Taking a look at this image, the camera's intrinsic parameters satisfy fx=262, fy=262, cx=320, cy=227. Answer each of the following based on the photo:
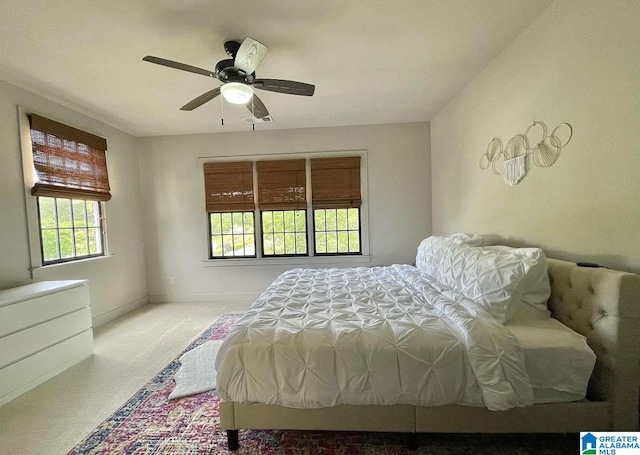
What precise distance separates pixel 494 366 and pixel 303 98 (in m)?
2.86

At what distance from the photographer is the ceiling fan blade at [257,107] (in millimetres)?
2193

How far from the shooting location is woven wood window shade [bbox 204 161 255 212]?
13.1 ft

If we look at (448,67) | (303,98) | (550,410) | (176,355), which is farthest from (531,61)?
(176,355)

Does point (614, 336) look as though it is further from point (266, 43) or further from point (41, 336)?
point (41, 336)

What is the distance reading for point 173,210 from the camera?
4.11 m

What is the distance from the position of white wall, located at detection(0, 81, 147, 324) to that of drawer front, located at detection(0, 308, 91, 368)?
599 millimetres

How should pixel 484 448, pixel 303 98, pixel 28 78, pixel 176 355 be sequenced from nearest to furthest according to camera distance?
1. pixel 484 448
2. pixel 28 78
3. pixel 176 355
4. pixel 303 98

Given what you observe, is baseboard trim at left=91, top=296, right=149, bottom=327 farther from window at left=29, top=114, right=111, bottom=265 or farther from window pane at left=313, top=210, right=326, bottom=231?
window pane at left=313, top=210, right=326, bottom=231

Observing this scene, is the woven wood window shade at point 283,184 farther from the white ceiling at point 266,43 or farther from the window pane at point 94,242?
the window pane at point 94,242

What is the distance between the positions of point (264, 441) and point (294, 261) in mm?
2603

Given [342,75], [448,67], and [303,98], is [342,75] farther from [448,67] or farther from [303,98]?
[448,67]

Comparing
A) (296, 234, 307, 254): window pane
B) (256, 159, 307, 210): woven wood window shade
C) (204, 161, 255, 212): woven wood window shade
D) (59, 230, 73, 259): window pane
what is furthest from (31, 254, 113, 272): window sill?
(296, 234, 307, 254): window pane

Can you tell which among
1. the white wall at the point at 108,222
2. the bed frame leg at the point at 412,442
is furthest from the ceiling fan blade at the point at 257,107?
the bed frame leg at the point at 412,442

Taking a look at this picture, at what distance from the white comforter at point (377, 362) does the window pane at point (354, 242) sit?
8.17 ft
